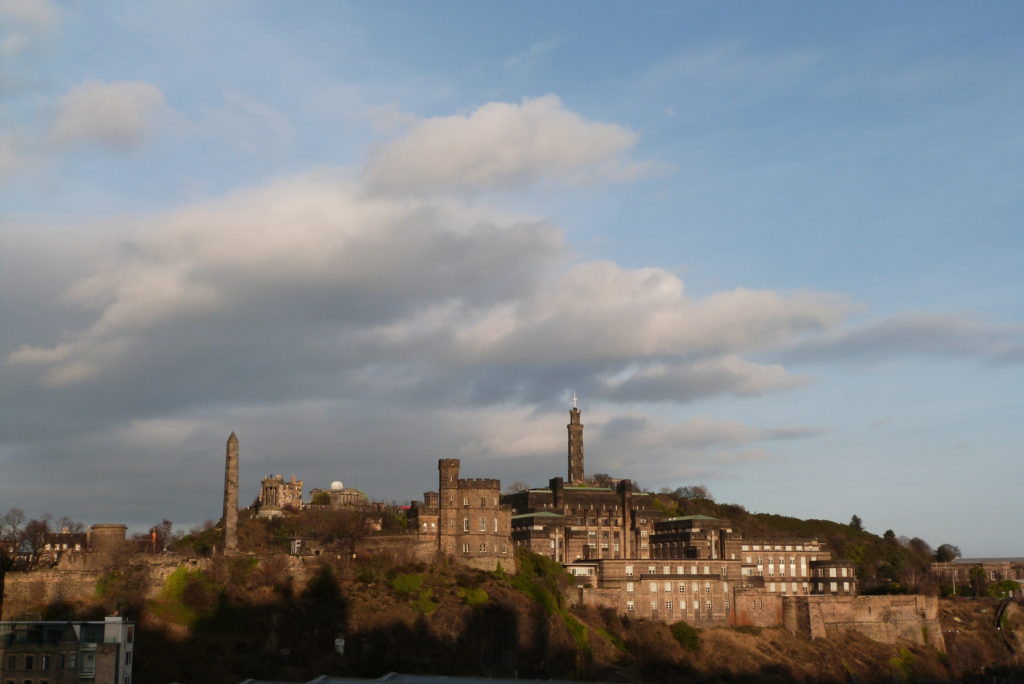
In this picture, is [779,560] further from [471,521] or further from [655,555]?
[471,521]

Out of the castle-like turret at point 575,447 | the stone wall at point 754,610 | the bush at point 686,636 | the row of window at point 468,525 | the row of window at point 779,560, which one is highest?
the castle-like turret at point 575,447

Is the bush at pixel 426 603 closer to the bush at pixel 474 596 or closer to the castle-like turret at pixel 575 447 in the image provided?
the bush at pixel 474 596

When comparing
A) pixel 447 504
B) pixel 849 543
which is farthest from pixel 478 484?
pixel 849 543

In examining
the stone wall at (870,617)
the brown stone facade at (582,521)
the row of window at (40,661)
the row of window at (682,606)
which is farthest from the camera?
the brown stone facade at (582,521)

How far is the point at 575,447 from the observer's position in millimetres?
170875

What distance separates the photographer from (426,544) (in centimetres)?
12281

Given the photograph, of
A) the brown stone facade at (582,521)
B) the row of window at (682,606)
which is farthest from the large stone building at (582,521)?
the row of window at (682,606)

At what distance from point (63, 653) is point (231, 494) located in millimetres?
32469

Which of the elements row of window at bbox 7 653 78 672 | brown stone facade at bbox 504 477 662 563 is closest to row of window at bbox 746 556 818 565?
brown stone facade at bbox 504 477 662 563

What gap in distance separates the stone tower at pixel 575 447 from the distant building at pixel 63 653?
87.4 meters

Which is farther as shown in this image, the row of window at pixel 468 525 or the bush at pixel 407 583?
the row of window at pixel 468 525

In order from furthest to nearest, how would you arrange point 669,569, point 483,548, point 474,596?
point 669,569 → point 483,548 → point 474,596

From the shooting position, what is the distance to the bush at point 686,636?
12756 cm

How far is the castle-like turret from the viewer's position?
555ft
